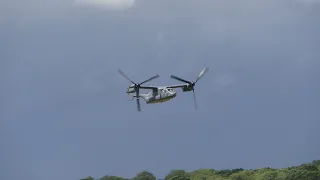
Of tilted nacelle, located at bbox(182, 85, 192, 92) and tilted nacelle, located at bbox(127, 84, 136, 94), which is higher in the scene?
tilted nacelle, located at bbox(127, 84, 136, 94)

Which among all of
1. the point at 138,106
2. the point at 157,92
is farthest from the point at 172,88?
the point at 138,106

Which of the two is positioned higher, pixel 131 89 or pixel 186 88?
pixel 131 89

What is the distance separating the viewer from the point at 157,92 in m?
168

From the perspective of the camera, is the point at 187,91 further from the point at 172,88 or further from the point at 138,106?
the point at 138,106

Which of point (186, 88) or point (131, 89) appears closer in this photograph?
point (186, 88)

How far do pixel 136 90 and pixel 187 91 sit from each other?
13.4 meters

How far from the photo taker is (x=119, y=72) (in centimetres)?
17612

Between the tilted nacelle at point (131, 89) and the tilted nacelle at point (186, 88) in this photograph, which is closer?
the tilted nacelle at point (186, 88)

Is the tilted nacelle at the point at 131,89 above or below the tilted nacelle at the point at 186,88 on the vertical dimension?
above

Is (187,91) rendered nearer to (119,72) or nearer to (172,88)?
(172,88)

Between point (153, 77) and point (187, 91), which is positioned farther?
point (153, 77)

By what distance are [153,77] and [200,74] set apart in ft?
42.4

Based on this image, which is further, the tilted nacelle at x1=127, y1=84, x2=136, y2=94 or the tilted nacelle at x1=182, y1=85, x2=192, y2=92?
the tilted nacelle at x1=127, y1=84, x2=136, y2=94

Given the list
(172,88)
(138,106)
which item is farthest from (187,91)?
(138,106)
